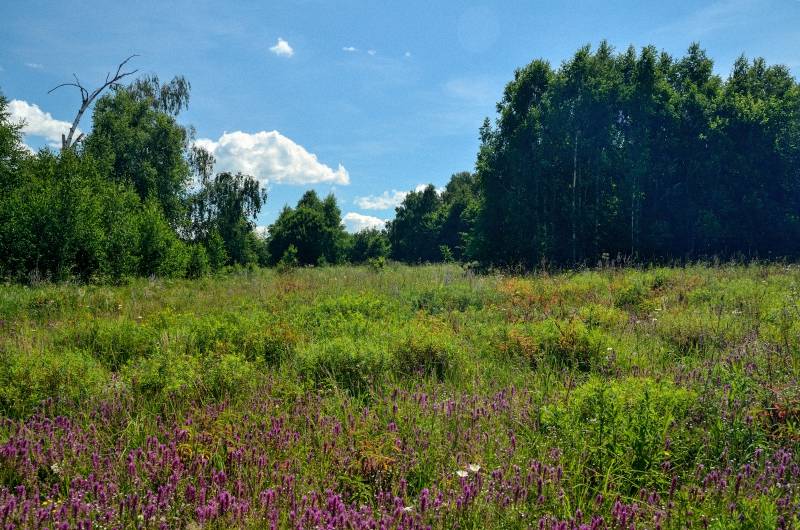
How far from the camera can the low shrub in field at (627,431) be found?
254 cm

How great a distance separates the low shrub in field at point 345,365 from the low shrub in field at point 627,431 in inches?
70.5

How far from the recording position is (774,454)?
8.33 ft

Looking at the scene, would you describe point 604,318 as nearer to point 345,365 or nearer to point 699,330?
point 699,330

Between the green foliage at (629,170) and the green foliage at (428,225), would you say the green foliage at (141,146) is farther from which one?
the green foliage at (428,225)

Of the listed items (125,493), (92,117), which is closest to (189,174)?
(92,117)

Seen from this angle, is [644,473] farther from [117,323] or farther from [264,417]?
[117,323]

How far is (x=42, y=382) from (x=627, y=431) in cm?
463

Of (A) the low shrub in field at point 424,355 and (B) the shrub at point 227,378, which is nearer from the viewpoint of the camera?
(B) the shrub at point 227,378

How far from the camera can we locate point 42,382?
381 centimetres

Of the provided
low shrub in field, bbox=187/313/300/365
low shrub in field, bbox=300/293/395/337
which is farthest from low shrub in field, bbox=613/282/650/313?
low shrub in field, bbox=187/313/300/365

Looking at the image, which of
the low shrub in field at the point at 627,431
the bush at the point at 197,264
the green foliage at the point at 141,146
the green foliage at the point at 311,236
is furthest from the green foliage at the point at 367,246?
the low shrub in field at the point at 627,431

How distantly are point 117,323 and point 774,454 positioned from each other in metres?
7.35

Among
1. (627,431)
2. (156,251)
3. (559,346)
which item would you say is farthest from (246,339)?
(156,251)

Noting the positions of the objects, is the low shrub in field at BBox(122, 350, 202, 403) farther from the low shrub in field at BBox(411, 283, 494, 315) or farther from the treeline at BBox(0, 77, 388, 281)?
the treeline at BBox(0, 77, 388, 281)
